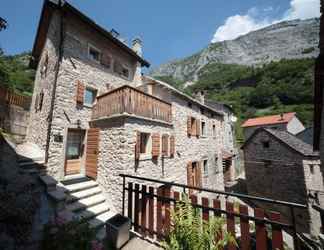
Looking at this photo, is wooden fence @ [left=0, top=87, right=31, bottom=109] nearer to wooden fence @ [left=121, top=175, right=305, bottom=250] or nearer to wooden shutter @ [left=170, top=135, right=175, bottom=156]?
wooden shutter @ [left=170, top=135, right=175, bottom=156]

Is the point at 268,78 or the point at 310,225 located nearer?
the point at 310,225

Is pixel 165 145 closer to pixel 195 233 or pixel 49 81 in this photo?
pixel 195 233

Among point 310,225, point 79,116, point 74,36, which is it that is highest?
point 74,36

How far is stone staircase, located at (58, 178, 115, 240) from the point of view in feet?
16.6

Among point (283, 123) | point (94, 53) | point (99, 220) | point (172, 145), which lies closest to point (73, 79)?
point (94, 53)

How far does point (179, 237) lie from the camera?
2.15 m

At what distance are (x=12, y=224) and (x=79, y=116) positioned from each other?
5088 mm

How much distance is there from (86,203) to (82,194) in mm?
458

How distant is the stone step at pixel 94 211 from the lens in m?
5.27

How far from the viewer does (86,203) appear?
579 cm

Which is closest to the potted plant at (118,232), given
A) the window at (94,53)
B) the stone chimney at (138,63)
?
the window at (94,53)

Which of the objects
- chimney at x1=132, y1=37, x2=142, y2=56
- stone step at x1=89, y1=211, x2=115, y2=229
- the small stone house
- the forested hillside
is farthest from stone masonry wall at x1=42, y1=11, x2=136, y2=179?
the forested hillside

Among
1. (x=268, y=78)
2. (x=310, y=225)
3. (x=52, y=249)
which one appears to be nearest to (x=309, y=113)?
(x=268, y=78)

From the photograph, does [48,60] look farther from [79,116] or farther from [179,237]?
[179,237]
